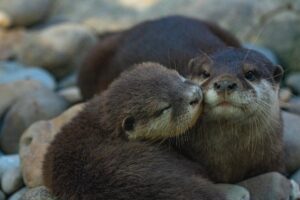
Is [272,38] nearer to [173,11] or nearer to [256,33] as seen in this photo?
[256,33]

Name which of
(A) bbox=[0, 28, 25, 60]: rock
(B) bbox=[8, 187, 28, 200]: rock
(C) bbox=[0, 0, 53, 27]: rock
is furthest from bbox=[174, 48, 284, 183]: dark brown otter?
(C) bbox=[0, 0, 53, 27]: rock

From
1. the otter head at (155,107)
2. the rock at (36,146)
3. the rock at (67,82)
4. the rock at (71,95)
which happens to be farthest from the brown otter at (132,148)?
the rock at (67,82)

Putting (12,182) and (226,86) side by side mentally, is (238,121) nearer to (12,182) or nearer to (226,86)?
(226,86)

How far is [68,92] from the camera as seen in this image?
→ 612cm

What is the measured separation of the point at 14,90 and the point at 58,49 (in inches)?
41.2

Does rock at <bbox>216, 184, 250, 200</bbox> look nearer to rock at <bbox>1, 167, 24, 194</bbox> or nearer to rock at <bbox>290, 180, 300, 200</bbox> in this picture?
rock at <bbox>290, 180, 300, 200</bbox>

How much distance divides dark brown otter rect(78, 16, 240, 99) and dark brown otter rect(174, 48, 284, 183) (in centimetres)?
53

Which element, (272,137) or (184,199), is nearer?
(184,199)

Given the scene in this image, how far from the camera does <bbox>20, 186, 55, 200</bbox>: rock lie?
155 inches

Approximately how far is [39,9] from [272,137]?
15.3ft

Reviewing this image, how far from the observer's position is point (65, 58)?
670 cm

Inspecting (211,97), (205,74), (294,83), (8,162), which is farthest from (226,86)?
(294,83)

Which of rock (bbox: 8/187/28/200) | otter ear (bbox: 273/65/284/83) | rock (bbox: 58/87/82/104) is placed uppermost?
otter ear (bbox: 273/65/284/83)

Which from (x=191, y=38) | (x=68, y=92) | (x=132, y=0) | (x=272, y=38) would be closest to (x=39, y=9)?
(x=132, y=0)
